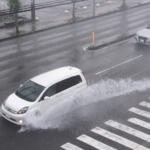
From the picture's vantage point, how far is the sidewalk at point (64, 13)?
35.0m

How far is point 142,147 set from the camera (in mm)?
15836

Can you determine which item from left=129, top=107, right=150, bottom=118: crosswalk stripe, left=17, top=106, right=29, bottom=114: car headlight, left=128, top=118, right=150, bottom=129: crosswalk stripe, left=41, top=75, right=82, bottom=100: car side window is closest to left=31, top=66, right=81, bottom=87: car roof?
left=41, top=75, right=82, bottom=100: car side window

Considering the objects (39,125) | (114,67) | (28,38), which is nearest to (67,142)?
(39,125)

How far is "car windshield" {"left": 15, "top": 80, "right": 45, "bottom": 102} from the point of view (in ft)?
57.8

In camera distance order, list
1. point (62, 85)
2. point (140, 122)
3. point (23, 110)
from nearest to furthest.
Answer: point (23, 110) < point (140, 122) < point (62, 85)

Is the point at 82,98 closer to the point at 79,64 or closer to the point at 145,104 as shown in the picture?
the point at 145,104

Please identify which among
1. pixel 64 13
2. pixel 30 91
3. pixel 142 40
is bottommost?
pixel 30 91

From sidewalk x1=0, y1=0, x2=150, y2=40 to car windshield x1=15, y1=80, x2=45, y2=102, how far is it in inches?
562

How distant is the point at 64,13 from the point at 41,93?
980 inches

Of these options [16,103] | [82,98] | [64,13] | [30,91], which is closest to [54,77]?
[30,91]

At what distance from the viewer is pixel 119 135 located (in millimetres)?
16766

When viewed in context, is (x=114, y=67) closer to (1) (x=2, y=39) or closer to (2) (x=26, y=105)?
(2) (x=26, y=105)

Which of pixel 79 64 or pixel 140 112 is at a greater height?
pixel 79 64

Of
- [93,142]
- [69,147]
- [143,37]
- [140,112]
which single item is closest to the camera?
[69,147]
